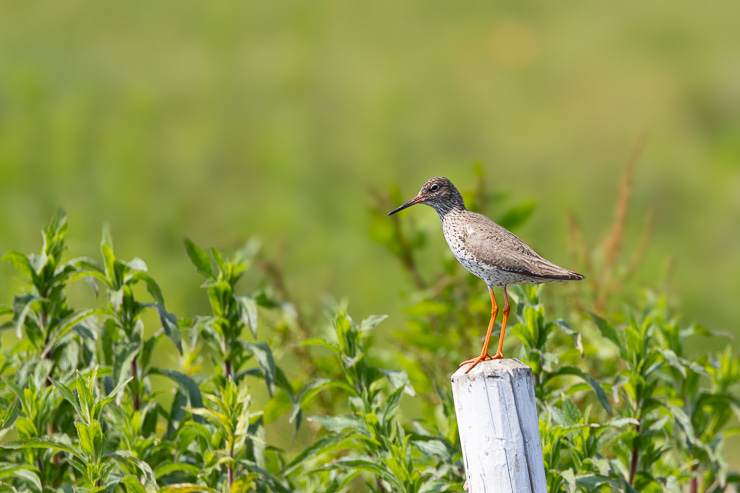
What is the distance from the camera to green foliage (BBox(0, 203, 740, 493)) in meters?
4.31

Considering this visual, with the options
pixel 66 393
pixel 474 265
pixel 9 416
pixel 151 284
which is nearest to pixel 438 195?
pixel 474 265

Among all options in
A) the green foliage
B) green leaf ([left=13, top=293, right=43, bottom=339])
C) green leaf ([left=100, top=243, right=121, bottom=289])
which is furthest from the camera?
green leaf ([left=100, top=243, right=121, bottom=289])

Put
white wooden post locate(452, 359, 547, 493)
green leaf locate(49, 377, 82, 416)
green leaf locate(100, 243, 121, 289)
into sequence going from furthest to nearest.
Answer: green leaf locate(100, 243, 121, 289)
green leaf locate(49, 377, 82, 416)
white wooden post locate(452, 359, 547, 493)

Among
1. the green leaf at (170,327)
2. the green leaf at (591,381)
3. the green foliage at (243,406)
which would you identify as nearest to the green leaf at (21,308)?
the green foliage at (243,406)

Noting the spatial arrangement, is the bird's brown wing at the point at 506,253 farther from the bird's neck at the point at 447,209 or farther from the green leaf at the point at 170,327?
the green leaf at the point at 170,327

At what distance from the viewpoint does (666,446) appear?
4922 millimetres

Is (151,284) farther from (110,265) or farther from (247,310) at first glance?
(247,310)

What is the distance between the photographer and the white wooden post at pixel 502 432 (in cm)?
359

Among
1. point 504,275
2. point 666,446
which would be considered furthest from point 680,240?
point 504,275

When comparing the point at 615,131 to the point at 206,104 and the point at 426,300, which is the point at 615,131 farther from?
the point at 426,300

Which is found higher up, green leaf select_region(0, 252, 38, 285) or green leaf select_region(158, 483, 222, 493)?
green leaf select_region(0, 252, 38, 285)

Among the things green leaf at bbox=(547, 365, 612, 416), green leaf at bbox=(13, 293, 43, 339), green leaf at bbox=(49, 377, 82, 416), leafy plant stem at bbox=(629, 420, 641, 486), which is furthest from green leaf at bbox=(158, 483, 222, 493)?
leafy plant stem at bbox=(629, 420, 641, 486)

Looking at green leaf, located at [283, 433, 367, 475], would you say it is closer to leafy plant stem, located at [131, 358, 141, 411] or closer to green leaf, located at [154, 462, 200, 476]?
green leaf, located at [154, 462, 200, 476]

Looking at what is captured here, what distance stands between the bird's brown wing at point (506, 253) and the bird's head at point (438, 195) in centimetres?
31
